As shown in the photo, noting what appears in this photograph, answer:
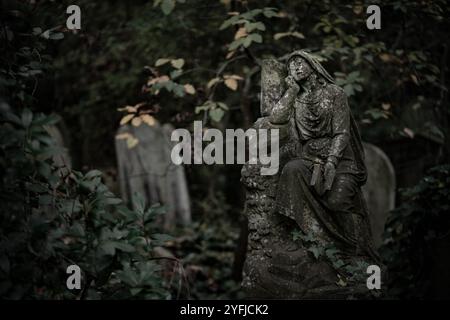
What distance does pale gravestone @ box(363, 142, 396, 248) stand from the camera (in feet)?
21.5

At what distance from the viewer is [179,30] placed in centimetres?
706

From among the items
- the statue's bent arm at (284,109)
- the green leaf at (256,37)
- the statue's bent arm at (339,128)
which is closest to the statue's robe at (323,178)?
the statue's bent arm at (339,128)

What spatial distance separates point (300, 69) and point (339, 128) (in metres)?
0.55

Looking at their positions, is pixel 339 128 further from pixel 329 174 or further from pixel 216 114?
pixel 216 114

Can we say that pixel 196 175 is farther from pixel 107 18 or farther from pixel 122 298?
pixel 122 298

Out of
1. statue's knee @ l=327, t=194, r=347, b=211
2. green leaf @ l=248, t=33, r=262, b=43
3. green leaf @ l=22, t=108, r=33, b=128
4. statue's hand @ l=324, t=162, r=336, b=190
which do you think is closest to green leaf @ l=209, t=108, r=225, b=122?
green leaf @ l=248, t=33, r=262, b=43

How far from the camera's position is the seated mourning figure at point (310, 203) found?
163 inches

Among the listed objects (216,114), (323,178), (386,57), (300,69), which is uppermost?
(386,57)

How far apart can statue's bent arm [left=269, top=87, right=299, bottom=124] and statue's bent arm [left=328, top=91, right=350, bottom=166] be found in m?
0.34

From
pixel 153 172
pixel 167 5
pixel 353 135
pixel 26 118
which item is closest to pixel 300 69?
pixel 353 135

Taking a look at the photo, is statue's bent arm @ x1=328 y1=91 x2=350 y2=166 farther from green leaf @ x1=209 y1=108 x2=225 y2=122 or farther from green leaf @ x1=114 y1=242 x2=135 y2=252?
green leaf @ x1=114 y1=242 x2=135 y2=252

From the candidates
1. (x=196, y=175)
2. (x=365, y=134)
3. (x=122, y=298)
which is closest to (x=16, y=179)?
(x=122, y=298)

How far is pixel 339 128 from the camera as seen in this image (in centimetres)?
427

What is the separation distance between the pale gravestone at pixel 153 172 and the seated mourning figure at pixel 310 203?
309 centimetres
